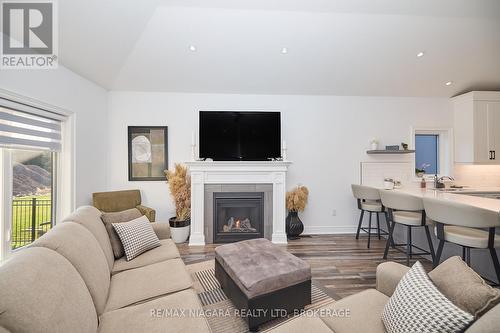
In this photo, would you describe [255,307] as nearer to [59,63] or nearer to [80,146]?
[80,146]

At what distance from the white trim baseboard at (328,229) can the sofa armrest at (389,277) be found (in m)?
2.75

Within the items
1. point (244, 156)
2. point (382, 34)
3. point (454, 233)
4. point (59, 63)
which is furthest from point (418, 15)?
point (59, 63)

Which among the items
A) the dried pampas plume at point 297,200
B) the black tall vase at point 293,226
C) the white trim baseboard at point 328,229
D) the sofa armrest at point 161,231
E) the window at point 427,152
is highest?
the window at point 427,152

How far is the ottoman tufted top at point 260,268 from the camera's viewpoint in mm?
1773

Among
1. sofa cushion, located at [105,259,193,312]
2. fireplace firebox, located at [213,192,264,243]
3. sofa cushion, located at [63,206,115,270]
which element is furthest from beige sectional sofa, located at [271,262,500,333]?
fireplace firebox, located at [213,192,264,243]

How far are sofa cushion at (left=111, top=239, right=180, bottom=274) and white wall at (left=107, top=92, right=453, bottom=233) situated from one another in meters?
1.94

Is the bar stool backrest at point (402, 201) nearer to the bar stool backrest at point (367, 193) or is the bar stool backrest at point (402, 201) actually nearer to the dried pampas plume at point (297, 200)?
the bar stool backrest at point (367, 193)

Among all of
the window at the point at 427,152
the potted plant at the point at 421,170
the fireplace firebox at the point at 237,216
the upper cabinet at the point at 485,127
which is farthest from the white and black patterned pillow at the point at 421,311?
the upper cabinet at the point at 485,127

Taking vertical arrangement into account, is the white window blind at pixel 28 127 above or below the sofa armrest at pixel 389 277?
above

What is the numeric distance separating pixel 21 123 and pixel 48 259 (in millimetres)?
2181

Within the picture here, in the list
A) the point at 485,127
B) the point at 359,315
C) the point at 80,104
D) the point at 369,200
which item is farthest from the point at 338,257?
the point at 80,104

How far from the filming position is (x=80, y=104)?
337 cm

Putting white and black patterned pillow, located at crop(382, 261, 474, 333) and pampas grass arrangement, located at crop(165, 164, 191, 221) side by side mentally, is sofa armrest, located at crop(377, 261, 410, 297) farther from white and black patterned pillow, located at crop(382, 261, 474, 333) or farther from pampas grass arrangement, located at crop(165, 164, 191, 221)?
pampas grass arrangement, located at crop(165, 164, 191, 221)

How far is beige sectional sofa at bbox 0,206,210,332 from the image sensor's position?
884mm
